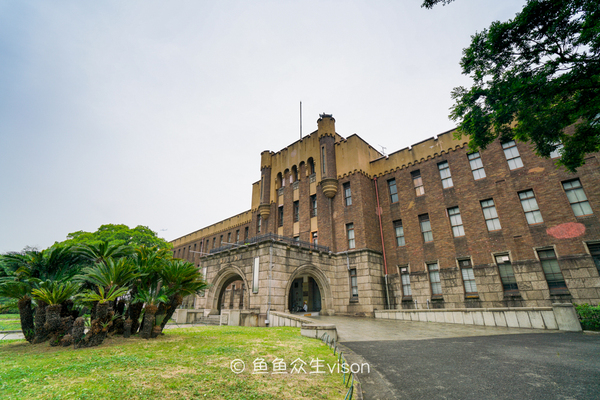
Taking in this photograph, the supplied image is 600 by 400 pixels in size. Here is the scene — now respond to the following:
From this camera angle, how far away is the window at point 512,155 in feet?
59.0

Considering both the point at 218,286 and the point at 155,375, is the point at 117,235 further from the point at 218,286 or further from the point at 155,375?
the point at 155,375

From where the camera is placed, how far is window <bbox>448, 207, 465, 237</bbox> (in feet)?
64.1

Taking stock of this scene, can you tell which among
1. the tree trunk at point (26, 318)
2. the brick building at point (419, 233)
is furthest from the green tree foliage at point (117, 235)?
the tree trunk at point (26, 318)

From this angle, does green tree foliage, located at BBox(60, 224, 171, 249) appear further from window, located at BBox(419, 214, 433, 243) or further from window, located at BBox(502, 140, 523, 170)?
window, located at BBox(502, 140, 523, 170)

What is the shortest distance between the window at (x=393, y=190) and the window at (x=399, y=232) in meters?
2.04

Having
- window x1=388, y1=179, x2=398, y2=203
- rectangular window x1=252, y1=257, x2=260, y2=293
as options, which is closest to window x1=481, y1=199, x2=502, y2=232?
window x1=388, y1=179, x2=398, y2=203

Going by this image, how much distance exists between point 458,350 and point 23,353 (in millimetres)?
12016

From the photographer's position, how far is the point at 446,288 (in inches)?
743

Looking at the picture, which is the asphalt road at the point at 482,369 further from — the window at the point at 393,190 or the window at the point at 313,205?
the window at the point at 313,205

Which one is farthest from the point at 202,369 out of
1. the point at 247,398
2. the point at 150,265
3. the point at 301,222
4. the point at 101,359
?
the point at 301,222

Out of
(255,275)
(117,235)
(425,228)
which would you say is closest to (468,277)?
(425,228)

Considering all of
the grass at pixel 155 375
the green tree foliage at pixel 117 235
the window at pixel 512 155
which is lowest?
the grass at pixel 155 375

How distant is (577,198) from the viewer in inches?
610

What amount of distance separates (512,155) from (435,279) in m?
10.3
